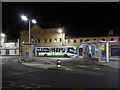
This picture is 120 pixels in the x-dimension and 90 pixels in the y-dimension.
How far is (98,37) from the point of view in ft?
145

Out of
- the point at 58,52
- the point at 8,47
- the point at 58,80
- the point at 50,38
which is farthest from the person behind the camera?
the point at 8,47

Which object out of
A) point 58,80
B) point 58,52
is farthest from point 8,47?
point 58,80

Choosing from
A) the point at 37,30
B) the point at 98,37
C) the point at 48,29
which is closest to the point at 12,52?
the point at 37,30

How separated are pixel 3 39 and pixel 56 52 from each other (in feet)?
113

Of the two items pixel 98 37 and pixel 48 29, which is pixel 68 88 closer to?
pixel 98 37

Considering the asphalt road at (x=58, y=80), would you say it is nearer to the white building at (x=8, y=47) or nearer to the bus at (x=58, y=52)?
the bus at (x=58, y=52)

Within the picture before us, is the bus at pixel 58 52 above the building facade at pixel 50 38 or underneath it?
underneath

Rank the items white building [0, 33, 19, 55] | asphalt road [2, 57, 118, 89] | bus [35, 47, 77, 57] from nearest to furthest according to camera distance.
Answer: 1. asphalt road [2, 57, 118, 89]
2. bus [35, 47, 77, 57]
3. white building [0, 33, 19, 55]

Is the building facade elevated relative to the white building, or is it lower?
elevated

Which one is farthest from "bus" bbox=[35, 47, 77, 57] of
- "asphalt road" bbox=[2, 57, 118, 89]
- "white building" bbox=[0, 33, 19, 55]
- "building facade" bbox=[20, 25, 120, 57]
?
"asphalt road" bbox=[2, 57, 118, 89]

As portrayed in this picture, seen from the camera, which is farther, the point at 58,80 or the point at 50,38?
the point at 50,38

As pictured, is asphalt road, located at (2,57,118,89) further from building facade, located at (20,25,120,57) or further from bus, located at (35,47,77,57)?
building facade, located at (20,25,120,57)

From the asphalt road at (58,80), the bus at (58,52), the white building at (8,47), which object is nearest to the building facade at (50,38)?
the white building at (8,47)

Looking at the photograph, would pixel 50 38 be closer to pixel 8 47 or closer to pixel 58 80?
pixel 8 47
